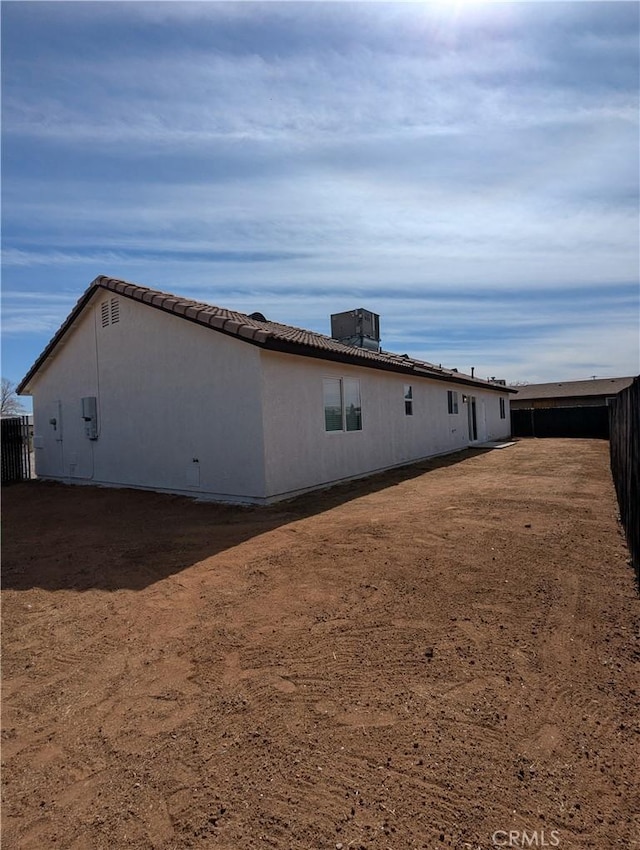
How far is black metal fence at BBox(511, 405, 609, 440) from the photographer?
24578 mm

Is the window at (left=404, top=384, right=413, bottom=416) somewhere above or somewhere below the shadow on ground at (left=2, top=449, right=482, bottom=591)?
above

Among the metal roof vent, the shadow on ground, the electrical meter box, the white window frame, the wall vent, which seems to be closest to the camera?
the shadow on ground

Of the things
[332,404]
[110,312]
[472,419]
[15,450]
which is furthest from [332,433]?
[472,419]

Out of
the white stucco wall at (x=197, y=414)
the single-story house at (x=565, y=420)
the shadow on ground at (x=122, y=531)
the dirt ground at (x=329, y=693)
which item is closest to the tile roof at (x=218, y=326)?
the white stucco wall at (x=197, y=414)

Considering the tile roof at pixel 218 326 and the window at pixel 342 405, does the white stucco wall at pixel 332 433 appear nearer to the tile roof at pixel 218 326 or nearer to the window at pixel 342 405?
the window at pixel 342 405

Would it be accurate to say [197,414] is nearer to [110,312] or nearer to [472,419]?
[110,312]

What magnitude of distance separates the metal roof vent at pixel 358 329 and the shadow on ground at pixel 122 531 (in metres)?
7.83

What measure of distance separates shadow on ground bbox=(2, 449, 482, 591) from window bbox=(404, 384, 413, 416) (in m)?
3.31

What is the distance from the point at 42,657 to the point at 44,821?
1.66 m

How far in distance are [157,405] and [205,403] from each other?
164 centimetres

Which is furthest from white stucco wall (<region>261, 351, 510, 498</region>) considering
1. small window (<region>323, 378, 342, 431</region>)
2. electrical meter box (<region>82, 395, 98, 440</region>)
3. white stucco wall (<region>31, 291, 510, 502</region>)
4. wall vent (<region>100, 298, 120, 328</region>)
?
electrical meter box (<region>82, 395, 98, 440</region>)

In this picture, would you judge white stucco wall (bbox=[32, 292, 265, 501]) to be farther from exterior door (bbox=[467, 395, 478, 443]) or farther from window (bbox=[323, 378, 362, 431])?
exterior door (bbox=[467, 395, 478, 443])

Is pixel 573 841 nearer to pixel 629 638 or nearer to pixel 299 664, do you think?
pixel 299 664

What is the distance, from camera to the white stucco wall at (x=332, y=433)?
8.59m
